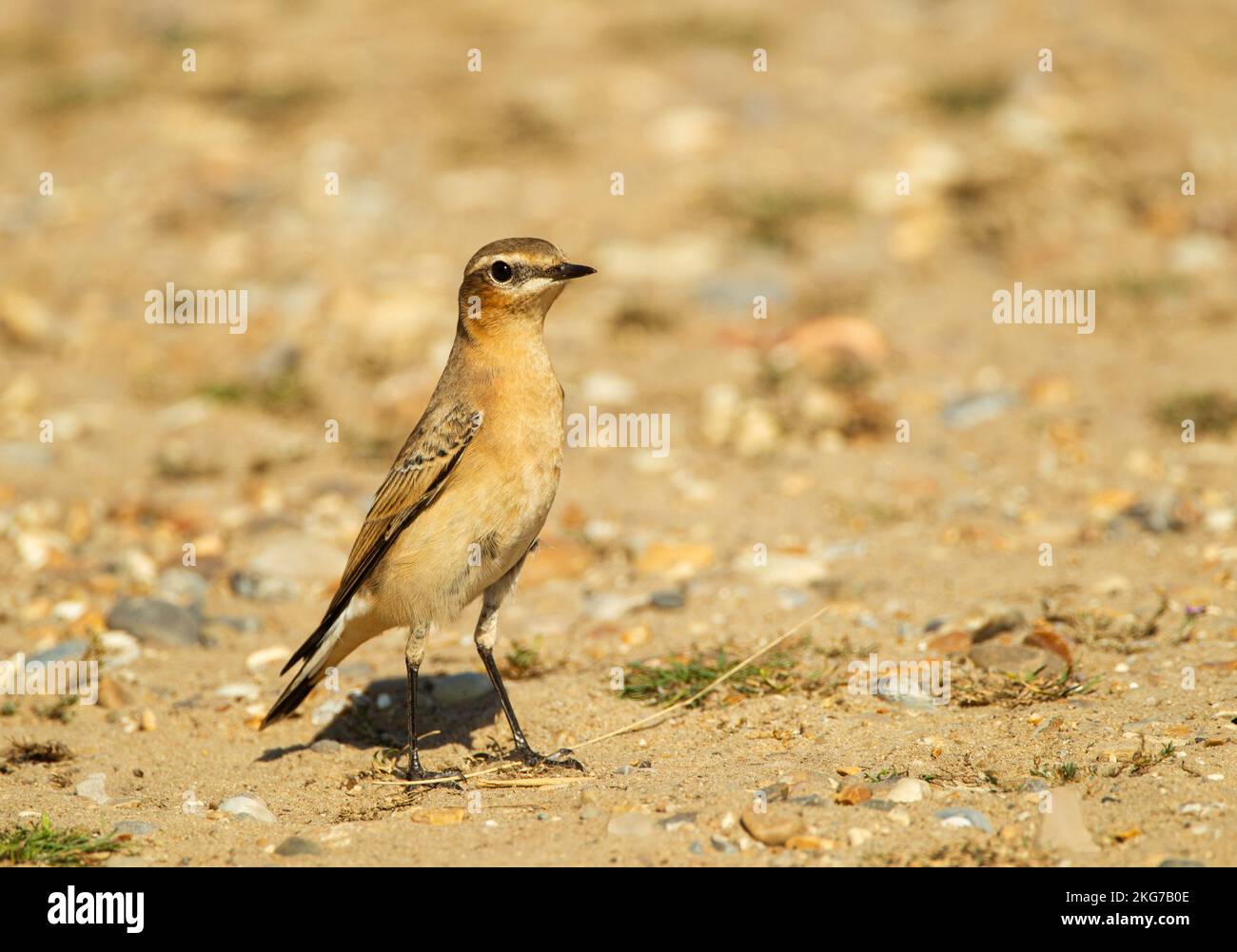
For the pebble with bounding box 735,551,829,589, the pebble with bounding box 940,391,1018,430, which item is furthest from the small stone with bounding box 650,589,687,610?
the pebble with bounding box 940,391,1018,430

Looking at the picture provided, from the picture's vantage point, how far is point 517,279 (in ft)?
22.4

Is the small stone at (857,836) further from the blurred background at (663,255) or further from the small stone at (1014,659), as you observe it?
the blurred background at (663,255)

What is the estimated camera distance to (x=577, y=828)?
18.0ft

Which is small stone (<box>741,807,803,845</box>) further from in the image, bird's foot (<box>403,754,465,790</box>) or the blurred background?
the blurred background

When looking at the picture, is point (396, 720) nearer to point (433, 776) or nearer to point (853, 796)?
point (433, 776)

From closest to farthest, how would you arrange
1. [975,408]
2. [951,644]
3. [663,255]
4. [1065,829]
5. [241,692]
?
[1065,829], [951,644], [241,692], [975,408], [663,255]

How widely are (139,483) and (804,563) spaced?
4.90 meters

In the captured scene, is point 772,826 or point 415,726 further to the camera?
point 415,726

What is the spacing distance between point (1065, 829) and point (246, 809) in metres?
3.36

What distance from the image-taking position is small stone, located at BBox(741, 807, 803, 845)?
5.12m

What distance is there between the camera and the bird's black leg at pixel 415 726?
20.9 feet

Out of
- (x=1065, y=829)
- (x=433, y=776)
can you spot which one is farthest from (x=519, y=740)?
(x=1065, y=829)
